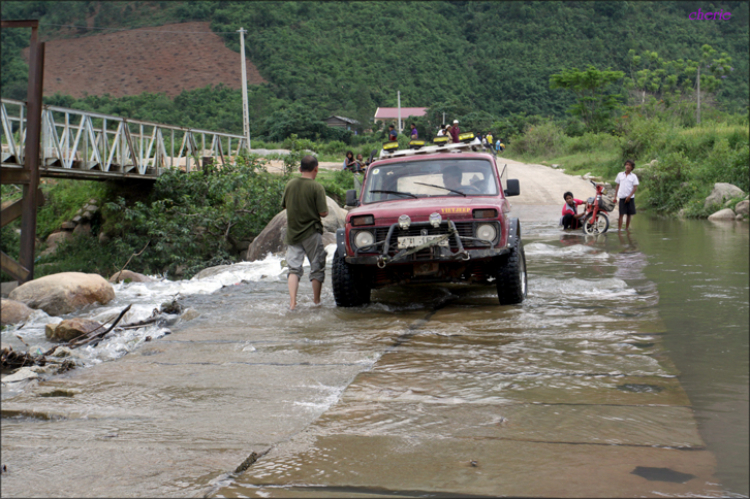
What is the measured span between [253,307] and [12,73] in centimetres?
5073

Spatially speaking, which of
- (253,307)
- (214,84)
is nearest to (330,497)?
(253,307)

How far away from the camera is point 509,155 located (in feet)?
168

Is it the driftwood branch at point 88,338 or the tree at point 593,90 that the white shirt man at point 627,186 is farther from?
the tree at point 593,90

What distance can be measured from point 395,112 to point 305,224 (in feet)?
228

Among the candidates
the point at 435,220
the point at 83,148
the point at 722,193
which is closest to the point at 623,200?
the point at 722,193

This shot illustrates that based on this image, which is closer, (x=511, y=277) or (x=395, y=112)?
(x=511, y=277)

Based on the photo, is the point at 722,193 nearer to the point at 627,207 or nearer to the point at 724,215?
the point at 724,215

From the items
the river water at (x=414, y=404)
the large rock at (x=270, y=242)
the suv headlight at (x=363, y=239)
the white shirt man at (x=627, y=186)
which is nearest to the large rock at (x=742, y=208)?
the white shirt man at (x=627, y=186)

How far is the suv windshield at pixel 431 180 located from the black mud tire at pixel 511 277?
39.1 inches

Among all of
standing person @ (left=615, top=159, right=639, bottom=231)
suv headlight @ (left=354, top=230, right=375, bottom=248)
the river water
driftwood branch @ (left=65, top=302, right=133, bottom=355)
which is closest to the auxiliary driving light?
suv headlight @ (left=354, top=230, right=375, bottom=248)

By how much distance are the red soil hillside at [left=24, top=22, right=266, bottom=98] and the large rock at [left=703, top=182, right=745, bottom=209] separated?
A: 6678 cm

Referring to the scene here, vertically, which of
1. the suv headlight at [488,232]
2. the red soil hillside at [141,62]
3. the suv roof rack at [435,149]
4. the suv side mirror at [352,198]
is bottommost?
the suv headlight at [488,232]

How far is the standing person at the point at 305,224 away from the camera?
822 cm

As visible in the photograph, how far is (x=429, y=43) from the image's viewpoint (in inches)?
3740
